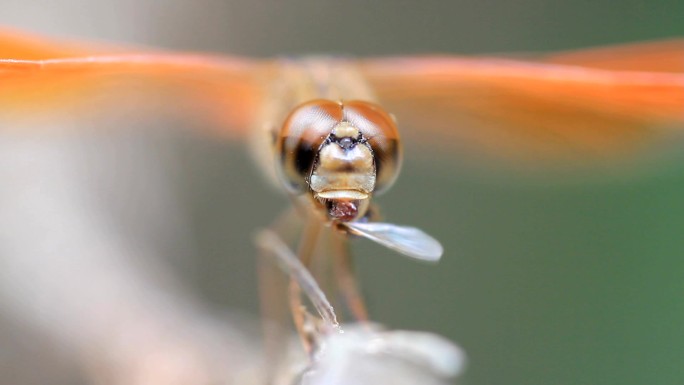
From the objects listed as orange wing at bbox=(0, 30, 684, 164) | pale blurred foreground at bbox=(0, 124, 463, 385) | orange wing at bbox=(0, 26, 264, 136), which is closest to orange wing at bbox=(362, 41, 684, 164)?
orange wing at bbox=(0, 30, 684, 164)

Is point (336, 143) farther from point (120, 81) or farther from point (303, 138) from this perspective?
point (120, 81)

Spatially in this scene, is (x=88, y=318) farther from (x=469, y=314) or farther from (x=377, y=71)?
(x=469, y=314)

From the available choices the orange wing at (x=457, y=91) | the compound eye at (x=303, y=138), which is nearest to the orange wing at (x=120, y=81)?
the orange wing at (x=457, y=91)

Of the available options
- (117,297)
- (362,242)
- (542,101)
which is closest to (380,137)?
(542,101)

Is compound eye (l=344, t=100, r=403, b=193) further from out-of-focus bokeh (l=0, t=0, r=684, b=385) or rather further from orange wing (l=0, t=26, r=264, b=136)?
out-of-focus bokeh (l=0, t=0, r=684, b=385)

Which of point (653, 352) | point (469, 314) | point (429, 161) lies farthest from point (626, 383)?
point (429, 161)

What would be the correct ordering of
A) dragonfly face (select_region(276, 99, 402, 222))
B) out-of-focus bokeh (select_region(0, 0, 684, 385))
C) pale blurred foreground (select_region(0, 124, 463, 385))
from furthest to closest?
out-of-focus bokeh (select_region(0, 0, 684, 385)) < pale blurred foreground (select_region(0, 124, 463, 385)) < dragonfly face (select_region(276, 99, 402, 222))
